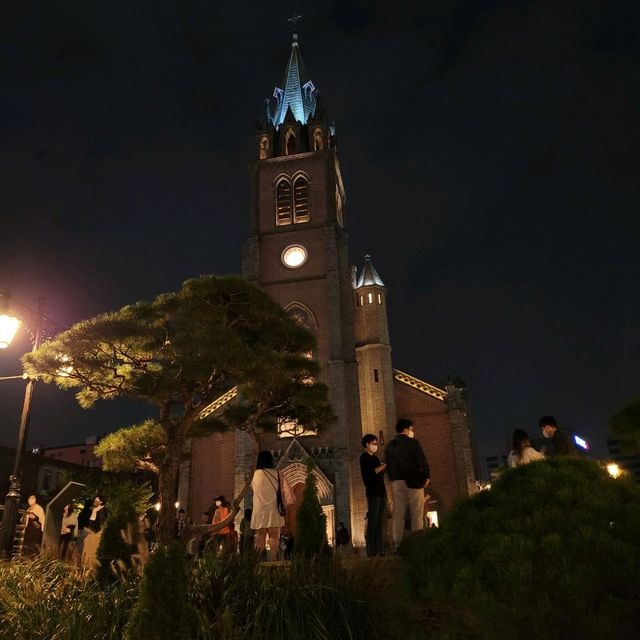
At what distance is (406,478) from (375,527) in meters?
1.04

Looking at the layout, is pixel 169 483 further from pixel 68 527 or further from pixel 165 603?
pixel 165 603

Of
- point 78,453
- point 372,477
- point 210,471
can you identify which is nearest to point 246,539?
point 372,477

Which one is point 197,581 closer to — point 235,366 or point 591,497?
point 591,497

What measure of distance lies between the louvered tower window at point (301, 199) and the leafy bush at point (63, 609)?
1200 inches

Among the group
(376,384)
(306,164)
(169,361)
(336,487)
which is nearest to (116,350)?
(169,361)

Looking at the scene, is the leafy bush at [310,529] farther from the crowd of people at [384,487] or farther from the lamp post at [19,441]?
the lamp post at [19,441]

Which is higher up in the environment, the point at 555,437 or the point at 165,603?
the point at 555,437

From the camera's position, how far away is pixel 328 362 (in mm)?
30656

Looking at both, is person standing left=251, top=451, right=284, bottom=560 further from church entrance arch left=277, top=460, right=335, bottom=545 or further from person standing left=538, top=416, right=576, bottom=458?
church entrance arch left=277, top=460, right=335, bottom=545

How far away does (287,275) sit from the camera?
3388 cm

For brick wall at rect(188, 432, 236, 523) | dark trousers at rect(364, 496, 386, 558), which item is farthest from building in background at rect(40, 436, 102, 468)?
dark trousers at rect(364, 496, 386, 558)

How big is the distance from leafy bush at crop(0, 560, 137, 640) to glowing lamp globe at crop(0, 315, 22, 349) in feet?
16.3

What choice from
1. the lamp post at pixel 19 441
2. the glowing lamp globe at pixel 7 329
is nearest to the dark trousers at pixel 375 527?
the lamp post at pixel 19 441

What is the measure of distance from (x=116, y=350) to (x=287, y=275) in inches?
814
